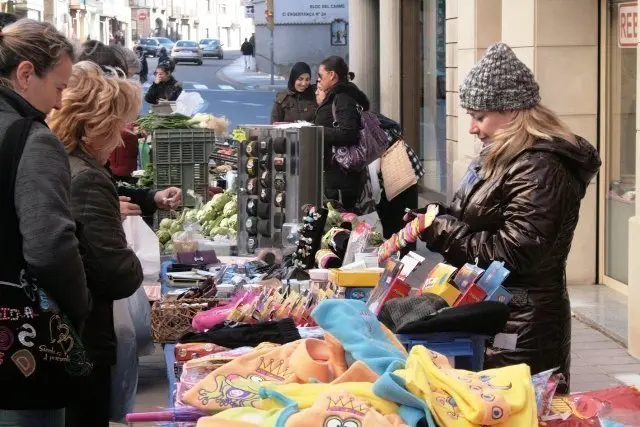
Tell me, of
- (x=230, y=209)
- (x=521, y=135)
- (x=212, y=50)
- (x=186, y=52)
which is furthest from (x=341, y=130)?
(x=212, y=50)

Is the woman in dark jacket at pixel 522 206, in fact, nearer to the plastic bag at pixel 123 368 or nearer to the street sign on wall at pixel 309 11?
the plastic bag at pixel 123 368

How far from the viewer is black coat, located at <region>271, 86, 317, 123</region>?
1334 cm

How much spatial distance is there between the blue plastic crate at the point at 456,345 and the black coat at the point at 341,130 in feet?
20.5

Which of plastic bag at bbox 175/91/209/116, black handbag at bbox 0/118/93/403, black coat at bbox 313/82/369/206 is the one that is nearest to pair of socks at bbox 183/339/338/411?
black handbag at bbox 0/118/93/403

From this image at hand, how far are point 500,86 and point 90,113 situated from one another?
152 centimetres

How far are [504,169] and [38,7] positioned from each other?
208 feet

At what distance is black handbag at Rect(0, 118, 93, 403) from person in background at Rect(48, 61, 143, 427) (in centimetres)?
66

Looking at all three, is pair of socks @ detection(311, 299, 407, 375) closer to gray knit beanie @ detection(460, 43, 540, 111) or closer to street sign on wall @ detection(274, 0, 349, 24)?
gray knit beanie @ detection(460, 43, 540, 111)

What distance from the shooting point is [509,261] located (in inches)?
170

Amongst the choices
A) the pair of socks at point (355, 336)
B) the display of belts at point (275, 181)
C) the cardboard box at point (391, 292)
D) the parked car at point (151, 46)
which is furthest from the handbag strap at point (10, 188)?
the parked car at point (151, 46)

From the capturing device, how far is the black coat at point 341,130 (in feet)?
33.8

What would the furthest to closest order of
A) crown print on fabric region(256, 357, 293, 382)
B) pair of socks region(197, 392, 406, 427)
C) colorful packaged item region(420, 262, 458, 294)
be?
colorful packaged item region(420, 262, 458, 294) → crown print on fabric region(256, 357, 293, 382) → pair of socks region(197, 392, 406, 427)

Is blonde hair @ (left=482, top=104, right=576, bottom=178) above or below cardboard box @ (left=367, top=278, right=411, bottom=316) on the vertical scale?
above

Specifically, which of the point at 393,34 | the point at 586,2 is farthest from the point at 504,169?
the point at 393,34
